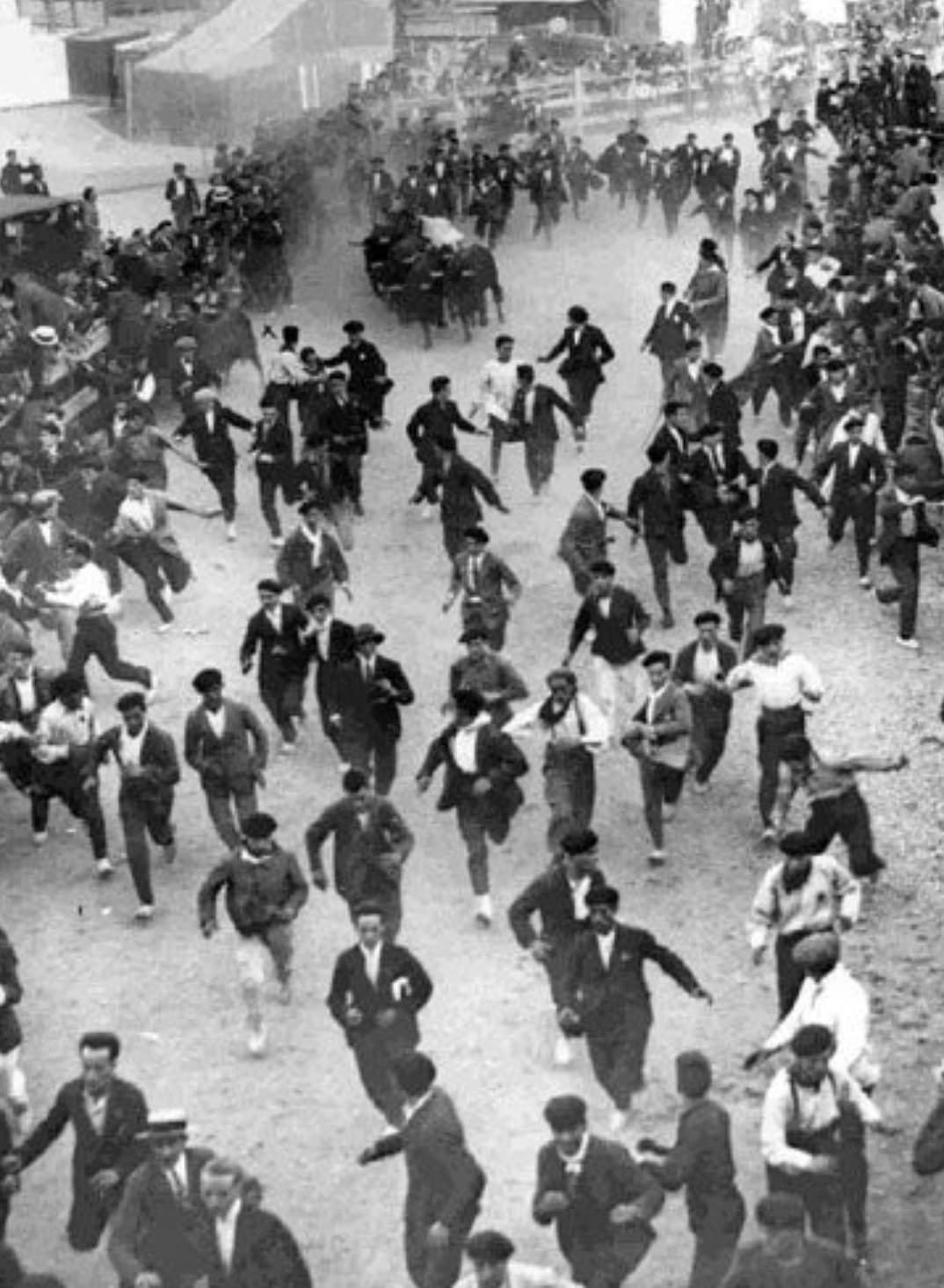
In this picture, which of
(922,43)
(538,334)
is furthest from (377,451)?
(922,43)

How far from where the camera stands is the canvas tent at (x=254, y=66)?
36.4 m

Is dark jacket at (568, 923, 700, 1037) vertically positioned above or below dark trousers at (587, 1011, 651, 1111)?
above

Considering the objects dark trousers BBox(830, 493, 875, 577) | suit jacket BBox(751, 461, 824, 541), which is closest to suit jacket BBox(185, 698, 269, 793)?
suit jacket BBox(751, 461, 824, 541)

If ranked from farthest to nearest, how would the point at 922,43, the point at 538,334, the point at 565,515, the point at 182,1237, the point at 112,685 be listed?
1. the point at 922,43
2. the point at 538,334
3. the point at 565,515
4. the point at 112,685
5. the point at 182,1237

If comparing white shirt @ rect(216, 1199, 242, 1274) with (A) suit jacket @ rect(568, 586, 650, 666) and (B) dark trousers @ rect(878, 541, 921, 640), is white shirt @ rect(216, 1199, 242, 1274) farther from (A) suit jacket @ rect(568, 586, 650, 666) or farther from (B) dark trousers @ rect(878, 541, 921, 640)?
(B) dark trousers @ rect(878, 541, 921, 640)

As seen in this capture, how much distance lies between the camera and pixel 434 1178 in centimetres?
816

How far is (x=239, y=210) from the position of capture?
25.4m

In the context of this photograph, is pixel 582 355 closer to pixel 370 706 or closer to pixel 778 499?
pixel 778 499

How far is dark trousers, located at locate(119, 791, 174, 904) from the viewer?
11.9m

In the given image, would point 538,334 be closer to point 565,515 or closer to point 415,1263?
point 565,515

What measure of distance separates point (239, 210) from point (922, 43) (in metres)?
19.7

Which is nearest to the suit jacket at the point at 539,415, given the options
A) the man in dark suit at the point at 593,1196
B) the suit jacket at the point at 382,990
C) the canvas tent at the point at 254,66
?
the suit jacket at the point at 382,990

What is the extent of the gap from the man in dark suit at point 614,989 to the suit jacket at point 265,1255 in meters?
2.14

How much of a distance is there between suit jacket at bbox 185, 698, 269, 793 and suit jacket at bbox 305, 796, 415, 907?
4.35 ft
